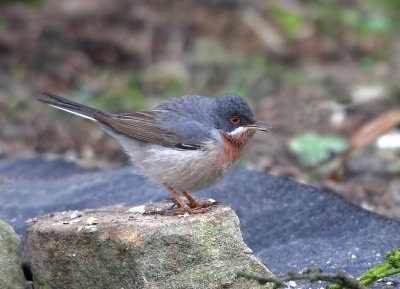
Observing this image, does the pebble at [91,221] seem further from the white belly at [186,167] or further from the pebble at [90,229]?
the white belly at [186,167]

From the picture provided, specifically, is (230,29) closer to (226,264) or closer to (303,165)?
(303,165)

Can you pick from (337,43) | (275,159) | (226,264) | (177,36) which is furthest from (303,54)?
(226,264)

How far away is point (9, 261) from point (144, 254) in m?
1.21

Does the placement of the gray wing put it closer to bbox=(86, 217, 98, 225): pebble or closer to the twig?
bbox=(86, 217, 98, 225): pebble

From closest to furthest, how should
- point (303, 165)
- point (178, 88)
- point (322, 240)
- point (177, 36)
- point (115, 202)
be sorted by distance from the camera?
1. point (322, 240)
2. point (115, 202)
3. point (303, 165)
4. point (178, 88)
5. point (177, 36)

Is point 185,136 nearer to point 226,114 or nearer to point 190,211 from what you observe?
point 226,114

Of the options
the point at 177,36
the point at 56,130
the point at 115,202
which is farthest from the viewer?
the point at 177,36

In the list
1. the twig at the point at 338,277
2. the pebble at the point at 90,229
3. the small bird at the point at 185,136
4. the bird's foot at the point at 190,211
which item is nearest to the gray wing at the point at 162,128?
the small bird at the point at 185,136

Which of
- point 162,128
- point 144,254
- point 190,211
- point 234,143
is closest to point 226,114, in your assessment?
point 234,143

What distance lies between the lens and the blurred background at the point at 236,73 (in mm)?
9664

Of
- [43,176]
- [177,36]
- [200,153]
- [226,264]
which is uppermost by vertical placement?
[177,36]

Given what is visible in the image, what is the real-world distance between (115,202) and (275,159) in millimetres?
3682

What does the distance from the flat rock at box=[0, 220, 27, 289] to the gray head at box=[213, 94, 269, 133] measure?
2163 mm

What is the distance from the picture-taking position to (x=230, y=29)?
46.0ft
